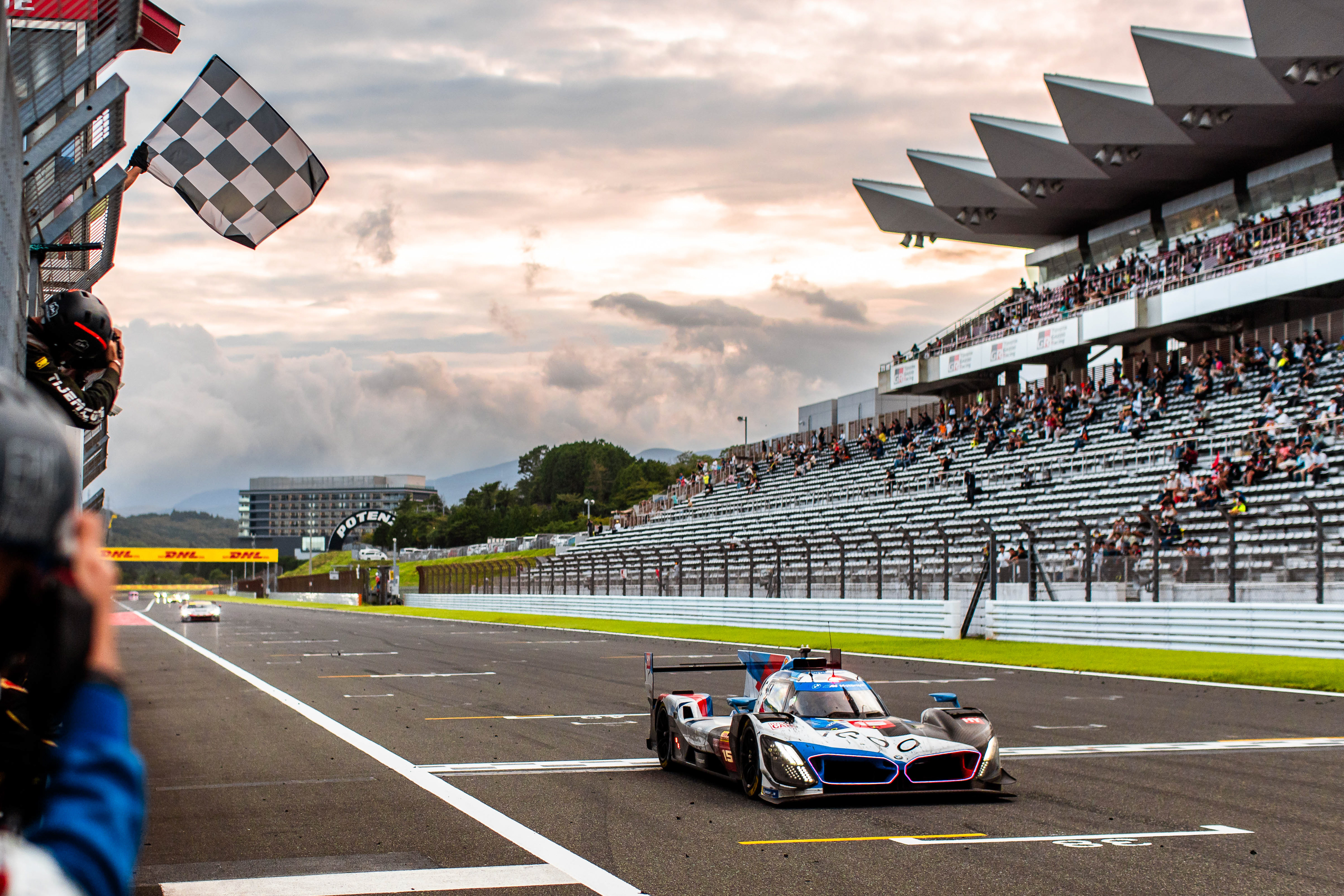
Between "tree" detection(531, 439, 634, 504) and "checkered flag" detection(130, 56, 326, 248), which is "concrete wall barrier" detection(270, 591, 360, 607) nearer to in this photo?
"tree" detection(531, 439, 634, 504)

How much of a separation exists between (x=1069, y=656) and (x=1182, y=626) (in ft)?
6.36

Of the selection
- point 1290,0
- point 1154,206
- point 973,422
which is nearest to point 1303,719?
point 1290,0

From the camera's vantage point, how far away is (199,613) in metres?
47.8

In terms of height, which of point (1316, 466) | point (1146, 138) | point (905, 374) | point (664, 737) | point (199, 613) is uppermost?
point (1146, 138)

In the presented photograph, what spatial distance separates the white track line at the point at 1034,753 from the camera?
10672 mm

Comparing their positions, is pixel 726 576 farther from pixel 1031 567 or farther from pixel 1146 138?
pixel 1146 138

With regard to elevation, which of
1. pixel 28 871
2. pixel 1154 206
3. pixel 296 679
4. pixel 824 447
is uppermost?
pixel 1154 206

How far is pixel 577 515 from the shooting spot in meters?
166

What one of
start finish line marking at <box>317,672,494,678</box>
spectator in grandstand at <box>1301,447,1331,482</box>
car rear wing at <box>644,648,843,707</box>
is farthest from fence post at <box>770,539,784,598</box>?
car rear wing at <box>644,648,843,707</box>

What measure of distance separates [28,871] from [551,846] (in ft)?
21.5

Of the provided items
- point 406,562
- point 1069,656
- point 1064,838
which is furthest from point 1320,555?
point 406,562

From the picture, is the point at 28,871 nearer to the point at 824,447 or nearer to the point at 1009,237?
the point at 824,447

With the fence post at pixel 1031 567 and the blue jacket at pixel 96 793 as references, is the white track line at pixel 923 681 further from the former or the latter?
the blue jacket at pixel 96 793

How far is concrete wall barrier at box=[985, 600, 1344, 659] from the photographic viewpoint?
20453mm
